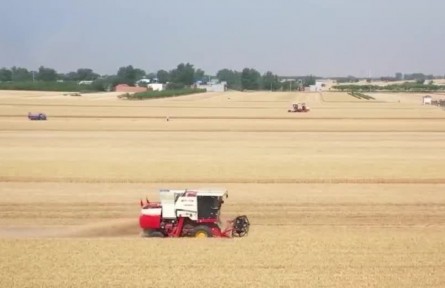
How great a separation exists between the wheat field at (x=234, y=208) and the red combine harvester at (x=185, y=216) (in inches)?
23.5

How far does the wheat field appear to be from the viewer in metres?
13.7

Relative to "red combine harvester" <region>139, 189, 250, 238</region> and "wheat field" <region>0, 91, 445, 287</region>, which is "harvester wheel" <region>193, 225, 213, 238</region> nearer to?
"red combine harvester" <region>139, 189, 250, 238</region>

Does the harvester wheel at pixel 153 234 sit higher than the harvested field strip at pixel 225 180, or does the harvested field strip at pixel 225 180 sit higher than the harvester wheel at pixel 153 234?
the harvester wheel at pixel 153 234

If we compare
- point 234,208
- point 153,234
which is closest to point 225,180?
point 234,208

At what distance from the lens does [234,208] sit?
72.7 feet

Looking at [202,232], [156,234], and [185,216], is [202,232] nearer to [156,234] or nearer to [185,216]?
[185,216]

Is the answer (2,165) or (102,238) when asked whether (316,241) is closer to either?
(102,238)

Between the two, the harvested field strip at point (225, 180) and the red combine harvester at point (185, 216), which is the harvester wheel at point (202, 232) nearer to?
the red combine harvester at point (185, 216)

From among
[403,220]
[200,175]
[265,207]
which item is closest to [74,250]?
[265,207]

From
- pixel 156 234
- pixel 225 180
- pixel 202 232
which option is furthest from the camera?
pixel 225 180

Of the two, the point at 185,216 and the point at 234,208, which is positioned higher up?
the point at 185,216

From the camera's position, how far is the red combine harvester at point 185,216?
1712 cm

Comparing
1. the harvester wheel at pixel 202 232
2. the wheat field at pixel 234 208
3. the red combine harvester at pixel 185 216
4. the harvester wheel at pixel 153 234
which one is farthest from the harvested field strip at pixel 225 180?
the harvester wheel at pixel 202 232

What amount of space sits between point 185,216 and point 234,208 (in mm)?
5092
